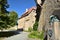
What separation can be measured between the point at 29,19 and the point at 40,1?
44.1 feet

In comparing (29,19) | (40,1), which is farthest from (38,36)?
(29,19)

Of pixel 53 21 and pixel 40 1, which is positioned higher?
pixel 40 1

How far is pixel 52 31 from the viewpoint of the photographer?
35.0 feet

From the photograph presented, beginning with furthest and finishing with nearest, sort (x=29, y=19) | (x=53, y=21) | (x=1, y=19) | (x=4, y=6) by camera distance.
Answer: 1. (x=29, y=19)
2. (x=4, y=6)
3. (x=1, y=19)
4. (x=53, y=21)

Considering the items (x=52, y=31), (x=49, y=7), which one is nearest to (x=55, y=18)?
(x=52, y=31)

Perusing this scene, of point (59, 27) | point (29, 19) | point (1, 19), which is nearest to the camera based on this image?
point (59, 27)

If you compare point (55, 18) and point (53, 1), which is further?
point (53, 1)

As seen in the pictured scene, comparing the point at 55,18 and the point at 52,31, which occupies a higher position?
the point at 55,18

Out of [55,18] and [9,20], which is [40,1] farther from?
[55,18]

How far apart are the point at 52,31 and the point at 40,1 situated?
13.6 meters

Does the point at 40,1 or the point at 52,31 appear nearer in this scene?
the point at 52,31

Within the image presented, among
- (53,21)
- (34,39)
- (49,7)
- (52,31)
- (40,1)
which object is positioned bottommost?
(34,39)

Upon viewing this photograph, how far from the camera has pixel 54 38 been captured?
1032cm

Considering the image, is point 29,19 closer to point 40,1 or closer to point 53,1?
point 40,1
